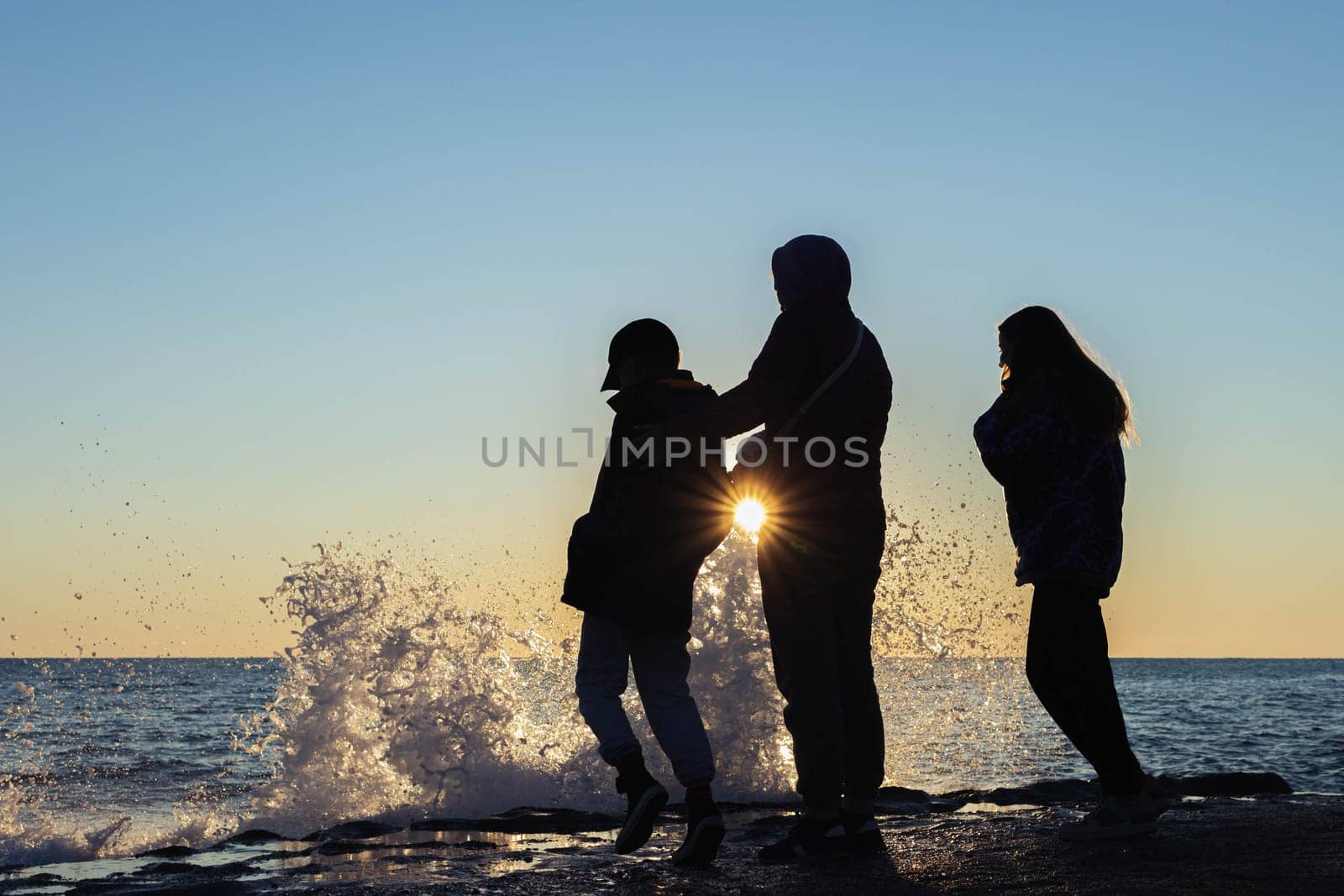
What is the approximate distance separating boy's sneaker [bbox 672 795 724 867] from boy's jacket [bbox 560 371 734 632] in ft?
1.90

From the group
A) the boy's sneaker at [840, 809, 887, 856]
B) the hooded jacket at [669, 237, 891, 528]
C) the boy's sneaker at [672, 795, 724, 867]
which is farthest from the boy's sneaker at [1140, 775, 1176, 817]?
the boy's sneaker at [672, 795, 724, 867]

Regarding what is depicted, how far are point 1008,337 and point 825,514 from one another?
3.27ft

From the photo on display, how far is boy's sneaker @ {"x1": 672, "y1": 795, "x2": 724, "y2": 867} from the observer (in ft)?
13.0

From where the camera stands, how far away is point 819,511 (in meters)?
4.09

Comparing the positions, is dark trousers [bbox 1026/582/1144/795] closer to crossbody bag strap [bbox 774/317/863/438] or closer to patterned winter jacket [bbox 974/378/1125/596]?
patterned winter jacket [bbox 974/378/1125/596]

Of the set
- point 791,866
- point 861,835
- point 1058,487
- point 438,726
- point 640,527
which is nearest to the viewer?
point 791,866

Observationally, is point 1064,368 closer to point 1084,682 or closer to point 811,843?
point 1084,682

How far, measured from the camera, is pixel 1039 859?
3.79m

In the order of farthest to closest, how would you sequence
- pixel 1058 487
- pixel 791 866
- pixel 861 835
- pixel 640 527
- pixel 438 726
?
pixel 438 726 < pixel 1058 487 < pixel 861 835 < pixel 640 527 < pixel 791 866

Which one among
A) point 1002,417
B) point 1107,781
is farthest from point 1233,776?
point 1002,417

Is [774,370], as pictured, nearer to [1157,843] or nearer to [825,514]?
[825,514]

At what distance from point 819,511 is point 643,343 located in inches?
31.8

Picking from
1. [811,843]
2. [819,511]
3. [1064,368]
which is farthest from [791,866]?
[1064,368]

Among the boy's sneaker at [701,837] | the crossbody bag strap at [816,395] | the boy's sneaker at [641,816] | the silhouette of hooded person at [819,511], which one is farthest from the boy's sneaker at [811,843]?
the crossbody bag strap at [816,395]
